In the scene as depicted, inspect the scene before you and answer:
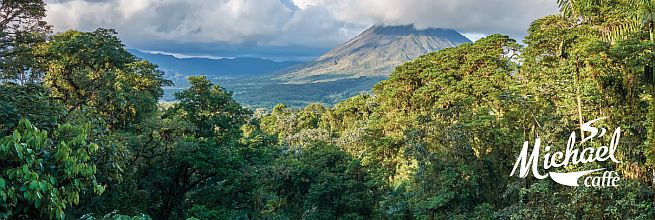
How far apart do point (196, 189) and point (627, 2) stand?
1439 cm

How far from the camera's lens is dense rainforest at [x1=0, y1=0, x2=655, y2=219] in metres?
6.16

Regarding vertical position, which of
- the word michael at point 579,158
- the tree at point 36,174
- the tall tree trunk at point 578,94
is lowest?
the word michael at point 579,158

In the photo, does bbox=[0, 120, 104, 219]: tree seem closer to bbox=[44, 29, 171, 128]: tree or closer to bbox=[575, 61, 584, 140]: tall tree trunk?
bbox=[44, 29, 171, 128]: tree

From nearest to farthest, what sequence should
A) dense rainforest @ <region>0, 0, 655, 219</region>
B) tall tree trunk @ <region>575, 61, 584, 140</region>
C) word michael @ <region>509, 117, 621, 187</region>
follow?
dense rainforest @ <region>0, 0, 655, 219</region> < word michael @ <region>509, 117, 621, 187</region> < tall tree trunk @ <region>575, 61, 584, 140</region>

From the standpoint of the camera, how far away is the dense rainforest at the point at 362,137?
20.2 ft

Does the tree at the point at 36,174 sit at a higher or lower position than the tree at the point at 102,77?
lower

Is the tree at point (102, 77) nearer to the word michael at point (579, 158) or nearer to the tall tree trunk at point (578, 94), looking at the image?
the word michael at point (579, 158)

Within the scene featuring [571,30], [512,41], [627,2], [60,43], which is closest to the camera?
[627,2]

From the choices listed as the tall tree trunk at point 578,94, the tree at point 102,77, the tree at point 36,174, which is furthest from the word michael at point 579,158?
the tree at point 102,77

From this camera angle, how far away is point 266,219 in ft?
53.4

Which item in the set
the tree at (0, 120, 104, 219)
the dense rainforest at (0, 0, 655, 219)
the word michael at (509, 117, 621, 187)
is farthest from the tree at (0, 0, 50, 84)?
the word michael at (509, 117, 621, 187)

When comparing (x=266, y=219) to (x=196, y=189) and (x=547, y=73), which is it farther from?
(x=547, y=73)

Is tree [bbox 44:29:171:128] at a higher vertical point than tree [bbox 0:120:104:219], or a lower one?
higher

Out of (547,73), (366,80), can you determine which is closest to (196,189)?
(547,73)
